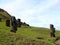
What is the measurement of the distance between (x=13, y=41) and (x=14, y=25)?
1804 cm

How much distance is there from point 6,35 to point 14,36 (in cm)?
129

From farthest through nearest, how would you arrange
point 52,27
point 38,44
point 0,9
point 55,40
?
point 0,9
point 52,27
point 55,40
point 38,44

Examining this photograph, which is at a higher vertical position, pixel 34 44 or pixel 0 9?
pixel 0 9

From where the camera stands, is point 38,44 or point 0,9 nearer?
point 38,44

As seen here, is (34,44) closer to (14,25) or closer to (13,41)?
(13,41)

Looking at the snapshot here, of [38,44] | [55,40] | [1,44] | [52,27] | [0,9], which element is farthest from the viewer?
[0,9]

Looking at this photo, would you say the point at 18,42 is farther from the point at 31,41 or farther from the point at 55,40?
the point at 55,40

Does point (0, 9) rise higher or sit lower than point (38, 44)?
higher

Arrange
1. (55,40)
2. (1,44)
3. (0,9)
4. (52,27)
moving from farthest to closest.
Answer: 1. (0,9)
2. (52,27)
3. (55,40)
4. (1,44)

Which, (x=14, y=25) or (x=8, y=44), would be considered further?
Answer: (x=14, y=25)

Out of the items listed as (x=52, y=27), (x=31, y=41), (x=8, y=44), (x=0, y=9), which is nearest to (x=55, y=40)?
(x=52, y=27)

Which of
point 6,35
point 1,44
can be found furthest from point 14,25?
point 1,44

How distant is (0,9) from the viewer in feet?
296

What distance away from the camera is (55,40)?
5606cm
